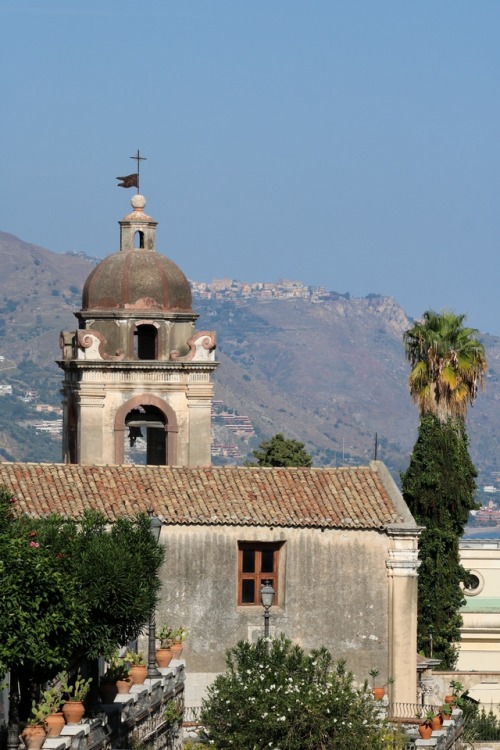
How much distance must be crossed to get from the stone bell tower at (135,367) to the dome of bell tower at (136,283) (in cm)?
2

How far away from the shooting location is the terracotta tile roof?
137 feet

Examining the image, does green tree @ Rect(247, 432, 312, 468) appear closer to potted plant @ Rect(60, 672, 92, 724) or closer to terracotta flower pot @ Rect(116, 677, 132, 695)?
terracotta flower pot @ Rect(116, 677, 132, 695)

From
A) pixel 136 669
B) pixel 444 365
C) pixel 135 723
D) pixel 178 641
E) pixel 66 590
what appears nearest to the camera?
pixel 66 590

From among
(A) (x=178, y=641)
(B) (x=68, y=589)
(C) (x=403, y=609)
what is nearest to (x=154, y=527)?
(B) (x=68, y=589)

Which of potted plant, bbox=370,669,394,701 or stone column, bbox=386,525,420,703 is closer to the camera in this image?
potted plant, bbox=370,669,394,701

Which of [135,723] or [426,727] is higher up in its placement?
[135,723]

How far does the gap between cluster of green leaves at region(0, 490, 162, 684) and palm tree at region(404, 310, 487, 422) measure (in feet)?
78.4

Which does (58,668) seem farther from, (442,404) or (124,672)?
(442,404)

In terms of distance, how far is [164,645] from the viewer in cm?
3872

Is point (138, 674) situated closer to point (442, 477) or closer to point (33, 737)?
point (33, 737)

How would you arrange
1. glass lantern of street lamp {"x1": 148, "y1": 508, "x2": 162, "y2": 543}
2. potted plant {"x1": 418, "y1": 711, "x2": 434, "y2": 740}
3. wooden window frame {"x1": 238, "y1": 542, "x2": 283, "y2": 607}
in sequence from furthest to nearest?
wooden window frame {"x1": 238, "y1": 542, "x2": 283, "y2": 607} < potted plant {"x1": 418, "y1": 711, "x2": 434, "y2": 740} < glass lantern of street lamp {"x1": 148, "y1": 508, "x2": 162, "y2": 543}

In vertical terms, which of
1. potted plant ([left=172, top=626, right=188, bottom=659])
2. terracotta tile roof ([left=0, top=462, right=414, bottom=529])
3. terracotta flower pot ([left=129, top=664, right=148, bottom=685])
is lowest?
terracotta flower pot ([left=129, top=664, right=148, bottom=685])

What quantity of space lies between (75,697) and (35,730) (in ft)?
6.13

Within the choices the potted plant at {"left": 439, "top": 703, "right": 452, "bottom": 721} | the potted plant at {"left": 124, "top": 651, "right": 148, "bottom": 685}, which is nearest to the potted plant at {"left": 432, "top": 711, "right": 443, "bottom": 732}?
the potted plant at {"left": 439, "top": 703, "right": 452, "bottom": 721}
